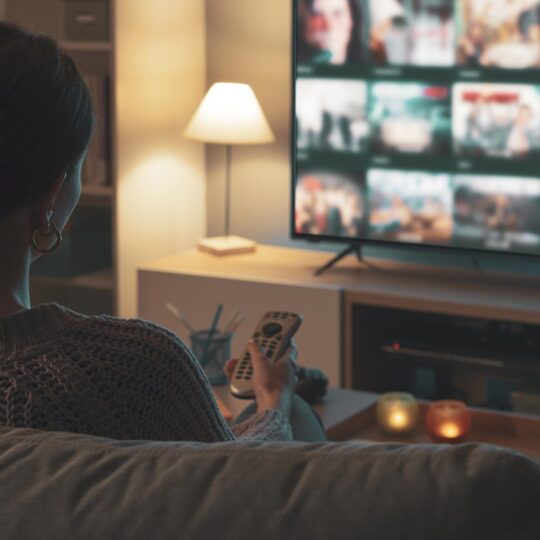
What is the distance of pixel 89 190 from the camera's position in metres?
4.12

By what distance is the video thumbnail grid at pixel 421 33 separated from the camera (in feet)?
11.7

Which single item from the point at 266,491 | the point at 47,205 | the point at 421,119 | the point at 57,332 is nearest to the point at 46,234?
the point at 47,205

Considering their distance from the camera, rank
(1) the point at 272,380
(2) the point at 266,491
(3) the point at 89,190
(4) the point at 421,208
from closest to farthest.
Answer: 1. (2) the point at 266,491
2. (1) the point at 272,380
3. (4) the point at 421,208
4. (3) the point at 89,190

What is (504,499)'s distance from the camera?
812 mm

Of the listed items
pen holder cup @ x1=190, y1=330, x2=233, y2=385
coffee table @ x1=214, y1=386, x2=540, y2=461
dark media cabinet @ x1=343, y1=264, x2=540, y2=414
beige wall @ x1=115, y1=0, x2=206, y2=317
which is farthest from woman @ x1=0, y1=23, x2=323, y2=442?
beige wall @ x1=115, y1=0, x2=206, y2=317

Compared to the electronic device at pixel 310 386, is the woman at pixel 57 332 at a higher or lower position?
higher

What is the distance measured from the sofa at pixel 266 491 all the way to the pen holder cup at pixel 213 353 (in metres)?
1.54

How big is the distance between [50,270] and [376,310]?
118 cm

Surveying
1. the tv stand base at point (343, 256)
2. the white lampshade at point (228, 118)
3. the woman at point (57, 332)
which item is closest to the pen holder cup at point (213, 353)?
the woman at point (57, 332)

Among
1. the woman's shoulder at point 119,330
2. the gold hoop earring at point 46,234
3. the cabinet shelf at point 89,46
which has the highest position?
the cabinet shelf at point 89,46

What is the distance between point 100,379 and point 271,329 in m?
0.90

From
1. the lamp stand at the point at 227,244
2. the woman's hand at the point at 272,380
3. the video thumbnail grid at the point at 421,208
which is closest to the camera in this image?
the woman's hand at the point at 272,380

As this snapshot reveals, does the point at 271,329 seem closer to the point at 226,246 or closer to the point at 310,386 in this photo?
the point at 310,386

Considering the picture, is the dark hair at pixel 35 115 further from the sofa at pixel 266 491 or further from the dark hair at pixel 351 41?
the dark hair at pixel 351 41
